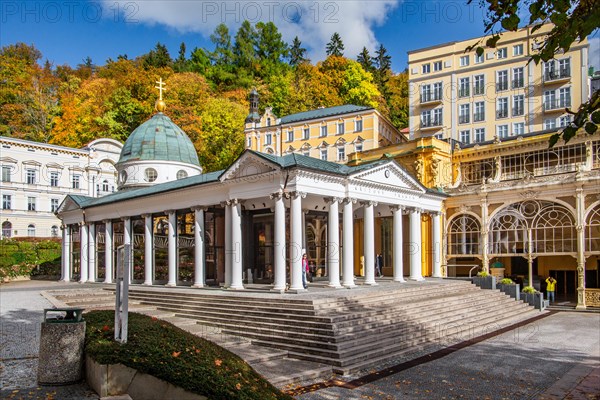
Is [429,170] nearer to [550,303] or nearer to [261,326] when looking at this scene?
[550,303]

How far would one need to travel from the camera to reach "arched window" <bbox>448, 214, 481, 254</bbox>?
32781 millimetres

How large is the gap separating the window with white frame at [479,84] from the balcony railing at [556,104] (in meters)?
6.42

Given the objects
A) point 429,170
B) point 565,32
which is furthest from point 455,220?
point 565,32

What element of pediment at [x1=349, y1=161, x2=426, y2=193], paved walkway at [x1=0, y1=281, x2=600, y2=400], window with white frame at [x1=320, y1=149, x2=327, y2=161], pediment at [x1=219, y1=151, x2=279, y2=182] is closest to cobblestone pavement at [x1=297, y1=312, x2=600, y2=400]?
paved walkway at [x1=0, y1=281, x2=600, y2=400]

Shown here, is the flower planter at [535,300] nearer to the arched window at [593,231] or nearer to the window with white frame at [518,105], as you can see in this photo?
the arched window at [593,231]

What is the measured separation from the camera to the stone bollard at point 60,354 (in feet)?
30.9

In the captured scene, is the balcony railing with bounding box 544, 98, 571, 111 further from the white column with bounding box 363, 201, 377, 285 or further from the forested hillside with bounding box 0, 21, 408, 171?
the white column with bounding box 363, 201, 377, 285

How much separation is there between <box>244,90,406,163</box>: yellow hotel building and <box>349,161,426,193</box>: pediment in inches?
1146

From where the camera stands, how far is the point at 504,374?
44.3 ft

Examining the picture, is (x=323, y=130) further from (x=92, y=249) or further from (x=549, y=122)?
(x=92, y=249)

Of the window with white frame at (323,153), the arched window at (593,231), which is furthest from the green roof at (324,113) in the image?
the arched window at (593,231)

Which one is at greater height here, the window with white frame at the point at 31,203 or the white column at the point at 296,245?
the window with white frame at the point at 31,203

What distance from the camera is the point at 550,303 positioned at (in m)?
29.4

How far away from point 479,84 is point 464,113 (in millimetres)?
3348
